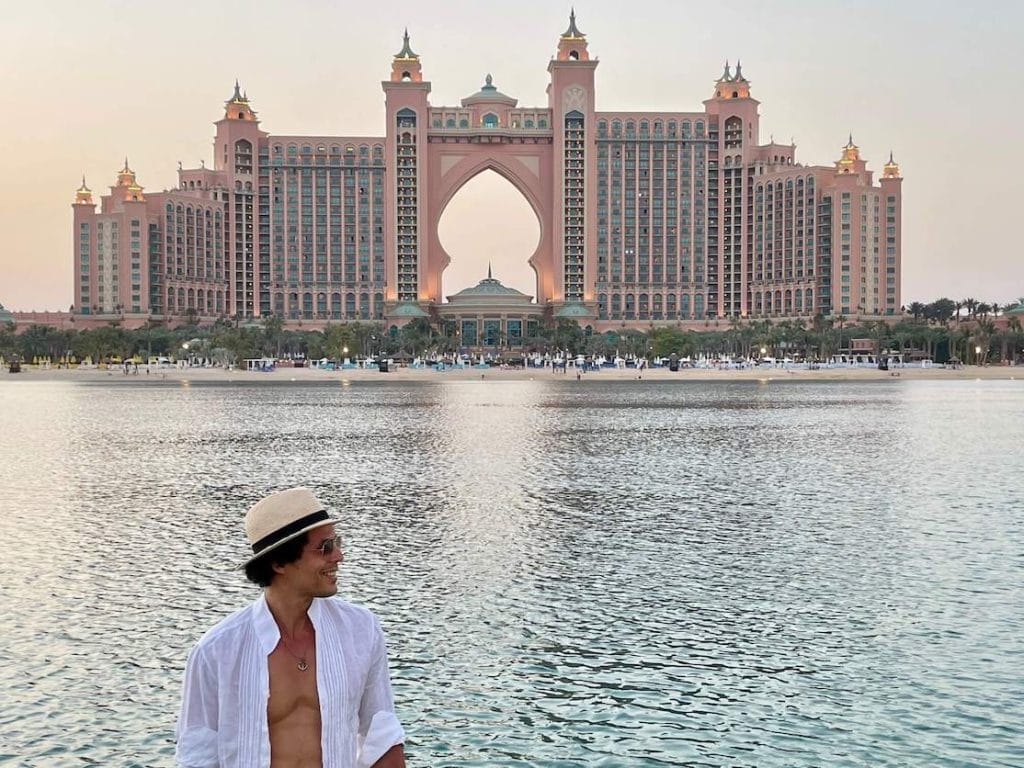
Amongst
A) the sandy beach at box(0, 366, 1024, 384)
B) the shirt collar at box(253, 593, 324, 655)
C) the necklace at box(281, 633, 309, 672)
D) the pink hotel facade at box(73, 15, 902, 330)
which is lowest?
the sandy beach at box(0, 366, 1024, 384)

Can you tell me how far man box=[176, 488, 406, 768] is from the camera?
447 centimetres

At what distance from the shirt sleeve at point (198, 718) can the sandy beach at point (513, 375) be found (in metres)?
107

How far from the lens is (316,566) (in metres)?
4.57

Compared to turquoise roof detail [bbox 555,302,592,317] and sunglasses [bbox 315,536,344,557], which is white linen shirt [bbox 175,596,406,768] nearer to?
sunglasses [bbox 315,536,344,557]

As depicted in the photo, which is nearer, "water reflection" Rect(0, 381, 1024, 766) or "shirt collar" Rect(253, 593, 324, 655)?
"shirt collar" Rect(253, 593, 324, 655)

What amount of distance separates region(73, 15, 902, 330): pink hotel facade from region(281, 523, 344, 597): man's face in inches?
6893

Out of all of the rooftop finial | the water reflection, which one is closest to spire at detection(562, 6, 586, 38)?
the rooftop finial

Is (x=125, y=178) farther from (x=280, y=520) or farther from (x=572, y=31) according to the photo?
(x=280, y=520)

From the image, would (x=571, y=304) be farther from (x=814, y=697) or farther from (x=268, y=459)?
(x=814, y=697)

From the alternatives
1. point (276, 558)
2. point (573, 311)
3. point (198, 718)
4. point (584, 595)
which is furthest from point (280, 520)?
point (573, 311)

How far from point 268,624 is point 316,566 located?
284 millimetres

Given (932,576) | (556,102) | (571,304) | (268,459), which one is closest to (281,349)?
(571,304)

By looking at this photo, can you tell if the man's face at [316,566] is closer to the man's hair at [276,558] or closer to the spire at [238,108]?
the man's hair at [276,558]

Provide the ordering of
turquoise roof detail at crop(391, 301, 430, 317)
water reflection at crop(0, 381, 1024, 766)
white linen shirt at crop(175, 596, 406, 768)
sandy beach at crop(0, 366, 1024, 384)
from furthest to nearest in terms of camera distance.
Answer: turquoise roof detail at crop(391, 301, 430, 317)
sandy beach at crop(0, 366, 1024, 384)
water reflection at crop(0, 381, 1024, 766)
white linen shirt at crop(175, 596, 406, 768)
